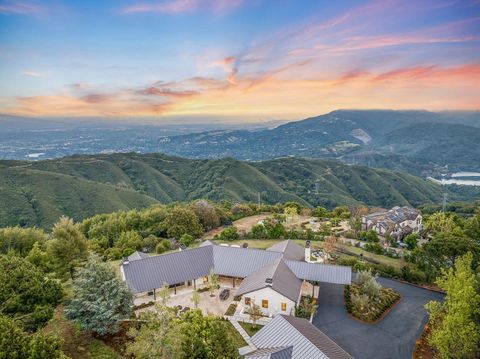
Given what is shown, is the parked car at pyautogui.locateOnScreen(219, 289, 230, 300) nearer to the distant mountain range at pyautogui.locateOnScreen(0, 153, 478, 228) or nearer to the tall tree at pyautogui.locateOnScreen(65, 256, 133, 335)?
the tall tree at pyautogui.locateOnScreen(65, 256, 133, 335)

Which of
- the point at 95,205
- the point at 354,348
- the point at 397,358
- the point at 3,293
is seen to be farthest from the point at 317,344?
the point at 95,205

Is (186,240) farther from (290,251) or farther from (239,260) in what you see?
(290,251)

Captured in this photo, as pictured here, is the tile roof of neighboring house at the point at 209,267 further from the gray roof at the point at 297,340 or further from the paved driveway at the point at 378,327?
the gray roof at the point at 297,340

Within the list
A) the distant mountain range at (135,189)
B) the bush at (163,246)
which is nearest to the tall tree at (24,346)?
the bush at (163,246)

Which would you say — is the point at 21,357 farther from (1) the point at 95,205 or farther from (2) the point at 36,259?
(1) the point at 95,205

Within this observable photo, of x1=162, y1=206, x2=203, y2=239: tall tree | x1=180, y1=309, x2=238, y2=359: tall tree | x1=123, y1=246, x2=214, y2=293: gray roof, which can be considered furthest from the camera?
x1=162, y1=206, x2=203, y2=239: tall tree

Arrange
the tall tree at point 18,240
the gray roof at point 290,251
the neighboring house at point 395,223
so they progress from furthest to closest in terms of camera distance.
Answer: the neighboring house at point 395,223, the tall tree at point 18,240, the gray roof at point 290,251

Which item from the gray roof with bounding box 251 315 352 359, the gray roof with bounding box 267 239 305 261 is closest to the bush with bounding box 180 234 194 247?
the gray roof with bounding box 267 239 305 261

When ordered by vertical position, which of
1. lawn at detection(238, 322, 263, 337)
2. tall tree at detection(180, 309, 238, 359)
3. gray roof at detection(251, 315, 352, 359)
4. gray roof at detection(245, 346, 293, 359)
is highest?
tall tree at detection(180, 309, 238, 359)
